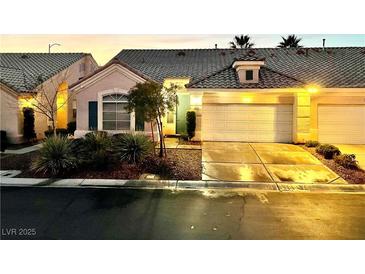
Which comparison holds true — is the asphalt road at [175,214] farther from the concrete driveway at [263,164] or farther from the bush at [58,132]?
the bush at [58,132]

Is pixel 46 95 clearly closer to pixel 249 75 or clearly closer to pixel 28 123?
pixel 28 123

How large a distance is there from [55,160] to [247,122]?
10671 mm

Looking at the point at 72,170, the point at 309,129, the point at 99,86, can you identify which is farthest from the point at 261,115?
the point at 72,170

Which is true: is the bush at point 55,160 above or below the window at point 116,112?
below

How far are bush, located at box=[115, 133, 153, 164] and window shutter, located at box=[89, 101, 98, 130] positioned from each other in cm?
519

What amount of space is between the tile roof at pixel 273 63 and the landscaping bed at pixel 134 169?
6.27 m

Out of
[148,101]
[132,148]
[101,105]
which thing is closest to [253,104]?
[148,101]

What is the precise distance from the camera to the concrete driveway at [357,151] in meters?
12.8

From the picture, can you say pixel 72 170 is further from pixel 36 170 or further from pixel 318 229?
pixel 318 229

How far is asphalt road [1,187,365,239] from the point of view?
5.95 meters

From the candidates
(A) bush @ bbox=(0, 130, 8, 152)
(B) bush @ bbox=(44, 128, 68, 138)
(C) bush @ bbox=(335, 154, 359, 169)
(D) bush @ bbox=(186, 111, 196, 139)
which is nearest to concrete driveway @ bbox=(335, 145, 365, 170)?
(C) bush @ bbox=(335, 154, 359, 169)

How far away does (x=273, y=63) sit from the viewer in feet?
69.1

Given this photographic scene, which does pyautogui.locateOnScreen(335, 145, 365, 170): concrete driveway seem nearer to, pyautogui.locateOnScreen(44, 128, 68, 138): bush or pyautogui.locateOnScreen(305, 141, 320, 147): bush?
pyautogui.locateOnScreen(305, 141, 320, 147): bush

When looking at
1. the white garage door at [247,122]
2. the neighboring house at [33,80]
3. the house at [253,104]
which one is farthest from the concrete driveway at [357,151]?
the neighboring house at [33,80]
